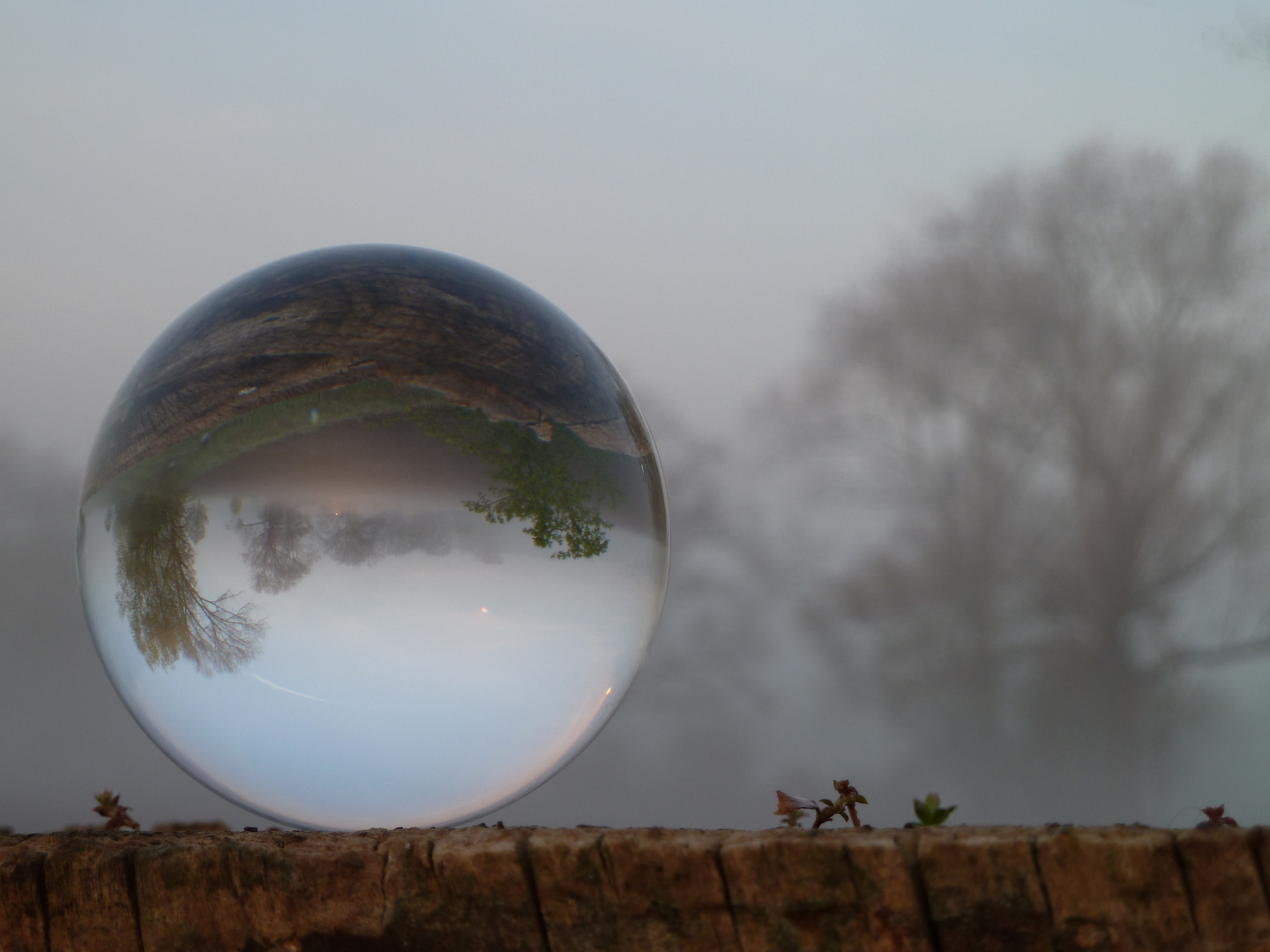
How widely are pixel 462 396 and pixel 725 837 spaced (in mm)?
949

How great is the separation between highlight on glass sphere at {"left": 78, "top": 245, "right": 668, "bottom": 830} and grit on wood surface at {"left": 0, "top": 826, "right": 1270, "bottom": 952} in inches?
14.2

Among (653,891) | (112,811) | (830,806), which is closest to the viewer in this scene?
(653,891)

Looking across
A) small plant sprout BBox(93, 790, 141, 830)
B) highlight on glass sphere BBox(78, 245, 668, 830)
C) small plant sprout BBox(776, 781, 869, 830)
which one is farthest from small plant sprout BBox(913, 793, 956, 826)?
small plant sprout BBox(93, 790, 141, 830)

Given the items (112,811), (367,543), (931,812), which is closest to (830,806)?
(931,812)

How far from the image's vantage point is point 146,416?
2.06 meters

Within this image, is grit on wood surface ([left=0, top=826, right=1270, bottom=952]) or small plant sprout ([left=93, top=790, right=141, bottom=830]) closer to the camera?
grit on wood surface ([left=0, top=826, right=1270, bottom=952])

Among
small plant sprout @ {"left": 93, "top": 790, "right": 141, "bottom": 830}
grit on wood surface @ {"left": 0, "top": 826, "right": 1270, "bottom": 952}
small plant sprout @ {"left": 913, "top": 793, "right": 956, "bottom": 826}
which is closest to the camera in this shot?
grit on wood surface @ {"left": 0, "top": 826, "right": 1270, "bottom": 952}

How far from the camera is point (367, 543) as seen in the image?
5.97ft

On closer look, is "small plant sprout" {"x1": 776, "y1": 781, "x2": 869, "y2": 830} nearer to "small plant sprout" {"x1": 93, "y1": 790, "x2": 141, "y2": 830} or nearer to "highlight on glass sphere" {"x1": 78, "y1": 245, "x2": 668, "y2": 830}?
"highlight on glass sphere" {"x1": 78, "y1": 245, "x2": 668, "y2": 830}

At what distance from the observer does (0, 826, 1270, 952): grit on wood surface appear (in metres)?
1.25

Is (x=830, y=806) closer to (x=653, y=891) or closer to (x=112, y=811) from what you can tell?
(x=653, y=891)

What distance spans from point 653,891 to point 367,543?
808 millimetres

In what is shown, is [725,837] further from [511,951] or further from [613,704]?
[613,704]

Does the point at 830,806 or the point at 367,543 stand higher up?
the point at 367,543
